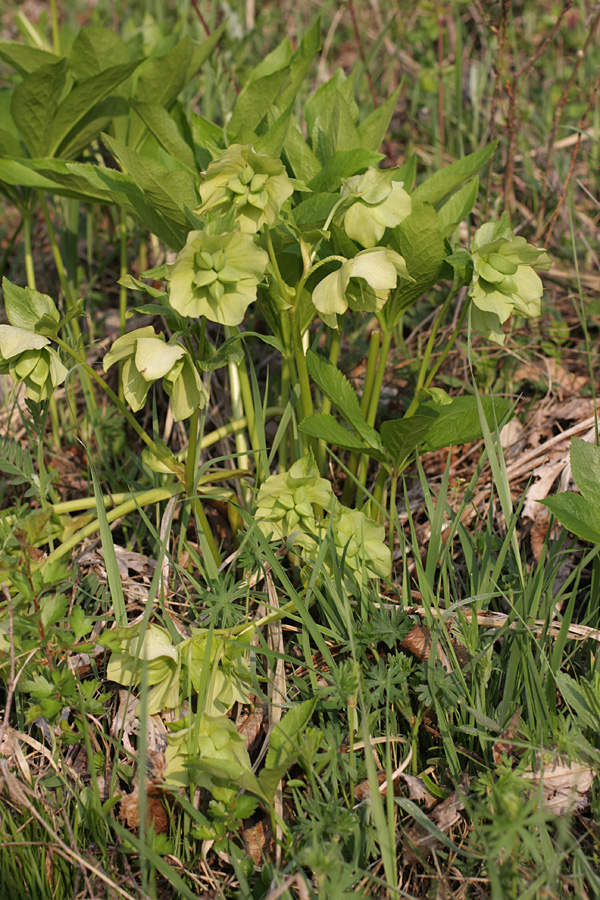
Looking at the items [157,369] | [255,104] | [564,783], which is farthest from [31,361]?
[564,783]

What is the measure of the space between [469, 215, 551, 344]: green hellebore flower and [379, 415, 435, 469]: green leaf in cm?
20

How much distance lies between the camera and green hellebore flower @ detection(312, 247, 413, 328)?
106 centimetres

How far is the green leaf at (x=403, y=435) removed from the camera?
114cm

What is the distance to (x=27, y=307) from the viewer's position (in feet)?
3.68

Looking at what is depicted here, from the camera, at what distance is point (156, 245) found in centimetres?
215

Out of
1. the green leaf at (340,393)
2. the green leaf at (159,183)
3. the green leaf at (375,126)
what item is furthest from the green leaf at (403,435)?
the green leaf at (375,126)

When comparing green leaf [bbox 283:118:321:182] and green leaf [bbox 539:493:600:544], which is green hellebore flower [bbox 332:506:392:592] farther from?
green leaf [bbox 283:118:321:182]

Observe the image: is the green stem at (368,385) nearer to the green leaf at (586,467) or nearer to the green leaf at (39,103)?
the green leaf at (586,467)

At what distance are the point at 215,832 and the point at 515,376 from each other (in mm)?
1338

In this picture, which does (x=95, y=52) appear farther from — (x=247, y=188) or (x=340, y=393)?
(x=340, y=393)

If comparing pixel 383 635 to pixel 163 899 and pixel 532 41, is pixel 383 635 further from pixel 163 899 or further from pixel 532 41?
pixel 532 41

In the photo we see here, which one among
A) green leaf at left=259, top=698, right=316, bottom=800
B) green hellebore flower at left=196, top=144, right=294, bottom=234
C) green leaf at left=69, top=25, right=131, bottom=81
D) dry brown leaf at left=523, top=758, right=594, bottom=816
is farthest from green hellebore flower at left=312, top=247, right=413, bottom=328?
green leaf at left=69, top=25, right=131, bottom=81

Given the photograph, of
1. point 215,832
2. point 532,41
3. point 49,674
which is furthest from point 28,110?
point 532,41

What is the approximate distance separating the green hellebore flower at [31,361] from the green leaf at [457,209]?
2.26 feet
